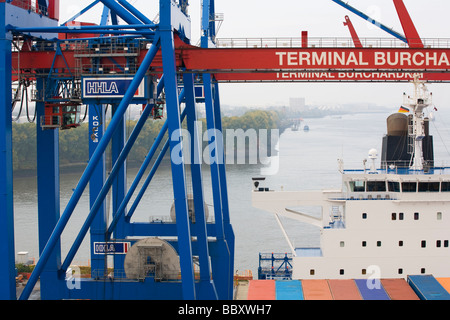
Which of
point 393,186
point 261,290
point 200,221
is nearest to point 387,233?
point 393,186

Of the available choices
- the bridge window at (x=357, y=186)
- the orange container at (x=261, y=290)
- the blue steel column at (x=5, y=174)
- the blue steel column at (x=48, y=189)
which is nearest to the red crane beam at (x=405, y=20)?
the bridge window at (x=357, y=186)

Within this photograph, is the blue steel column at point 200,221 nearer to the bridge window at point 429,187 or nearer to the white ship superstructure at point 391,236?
the white ship superstructure at point 391,236

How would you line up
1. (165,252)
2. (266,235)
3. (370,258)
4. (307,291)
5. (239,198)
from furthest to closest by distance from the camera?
(239,198) → (266,235) → (370,258) → (307,291) → (165,252)

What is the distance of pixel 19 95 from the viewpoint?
1576 centimetres

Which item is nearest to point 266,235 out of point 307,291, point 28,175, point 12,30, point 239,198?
point 239,198

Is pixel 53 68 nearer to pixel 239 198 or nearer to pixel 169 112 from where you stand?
pixel 169 112

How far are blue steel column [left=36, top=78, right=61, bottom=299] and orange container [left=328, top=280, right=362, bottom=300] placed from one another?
27.3 feet

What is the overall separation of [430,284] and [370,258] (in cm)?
289

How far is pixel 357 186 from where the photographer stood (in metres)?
24.4

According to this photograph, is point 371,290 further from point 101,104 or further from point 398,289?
point 101,104

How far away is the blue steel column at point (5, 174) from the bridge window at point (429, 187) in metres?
15.6

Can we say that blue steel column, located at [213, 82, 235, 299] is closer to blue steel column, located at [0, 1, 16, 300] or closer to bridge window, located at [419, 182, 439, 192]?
bridge window, located at [419, 182, 439, 192]

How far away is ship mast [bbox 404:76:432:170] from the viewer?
2448 cm
